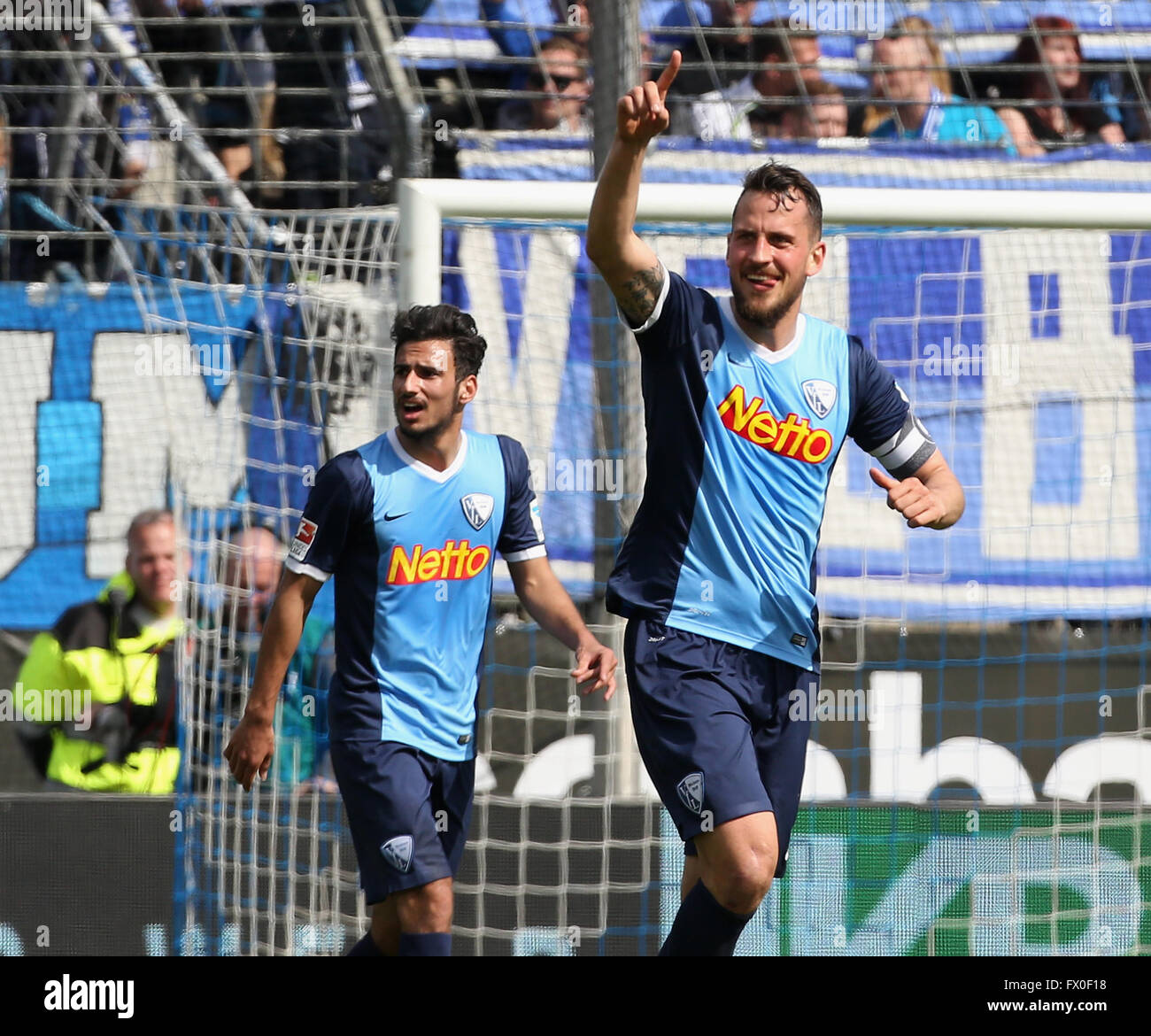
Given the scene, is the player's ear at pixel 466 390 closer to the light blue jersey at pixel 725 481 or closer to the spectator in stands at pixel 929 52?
the light blue jersey at pixel 725 481

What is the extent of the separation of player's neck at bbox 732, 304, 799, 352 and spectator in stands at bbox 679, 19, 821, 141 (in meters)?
3.46

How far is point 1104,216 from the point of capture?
14.4 ft

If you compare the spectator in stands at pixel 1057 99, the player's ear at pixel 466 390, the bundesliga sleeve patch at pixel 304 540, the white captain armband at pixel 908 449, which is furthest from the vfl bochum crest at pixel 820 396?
the spectator in stands at pixel 1057 99

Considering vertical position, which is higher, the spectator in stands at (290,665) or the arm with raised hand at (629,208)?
the arm with raised hand at (629,208)

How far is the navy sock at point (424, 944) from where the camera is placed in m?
3.53

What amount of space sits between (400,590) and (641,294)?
3.27 feet

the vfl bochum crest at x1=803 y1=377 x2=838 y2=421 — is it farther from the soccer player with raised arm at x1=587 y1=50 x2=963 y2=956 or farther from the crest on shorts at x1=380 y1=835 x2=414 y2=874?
the crest on shorts at x1=380 y1=835 x2=414 y2=874

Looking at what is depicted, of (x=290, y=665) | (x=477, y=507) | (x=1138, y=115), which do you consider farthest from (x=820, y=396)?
(x=1138, y=115)

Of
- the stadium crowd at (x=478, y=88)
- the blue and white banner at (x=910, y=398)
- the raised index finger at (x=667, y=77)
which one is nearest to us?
the raised index finger at (x=667, y=77)

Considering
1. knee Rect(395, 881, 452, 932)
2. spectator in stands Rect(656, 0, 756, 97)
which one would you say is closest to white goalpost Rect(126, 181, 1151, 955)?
knee Rect(395, 881, 452, 932)

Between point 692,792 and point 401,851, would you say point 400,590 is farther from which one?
point 692,792

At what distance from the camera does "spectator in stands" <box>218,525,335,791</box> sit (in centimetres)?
480

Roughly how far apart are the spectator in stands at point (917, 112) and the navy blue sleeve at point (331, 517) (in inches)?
166

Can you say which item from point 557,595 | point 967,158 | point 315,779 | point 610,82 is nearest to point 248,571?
point 315,779
